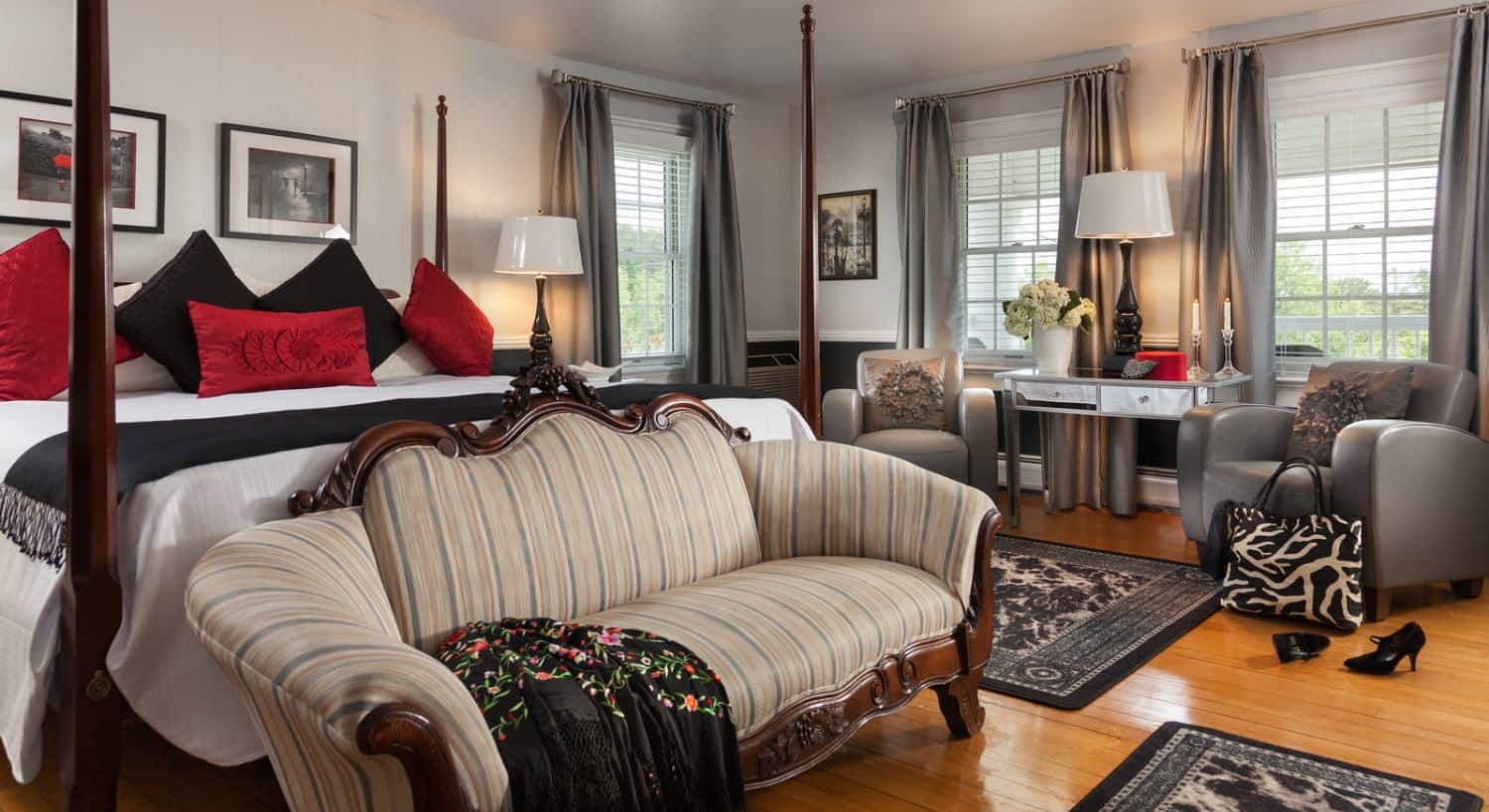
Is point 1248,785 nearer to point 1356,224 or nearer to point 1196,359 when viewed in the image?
point 1196,359

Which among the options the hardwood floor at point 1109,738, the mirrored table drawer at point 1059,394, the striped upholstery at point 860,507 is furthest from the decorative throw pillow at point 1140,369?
the striped upholstery at point 860,507

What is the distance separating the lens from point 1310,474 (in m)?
3.56

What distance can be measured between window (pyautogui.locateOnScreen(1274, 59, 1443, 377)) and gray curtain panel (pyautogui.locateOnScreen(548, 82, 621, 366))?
330cm

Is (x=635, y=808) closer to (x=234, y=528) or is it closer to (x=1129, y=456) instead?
(x=234, y=528)

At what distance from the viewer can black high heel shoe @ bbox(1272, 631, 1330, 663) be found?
2994 millimetres

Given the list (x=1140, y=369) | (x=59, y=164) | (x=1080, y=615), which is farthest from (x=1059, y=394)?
(x=59, y=164)

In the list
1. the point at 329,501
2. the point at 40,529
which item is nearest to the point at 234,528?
the point at 329,501

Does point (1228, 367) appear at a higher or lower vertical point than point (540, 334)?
lower

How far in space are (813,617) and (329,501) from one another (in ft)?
3.18

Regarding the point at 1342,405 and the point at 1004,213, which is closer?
the point at 1342,405

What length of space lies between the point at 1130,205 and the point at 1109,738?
9.69 ft

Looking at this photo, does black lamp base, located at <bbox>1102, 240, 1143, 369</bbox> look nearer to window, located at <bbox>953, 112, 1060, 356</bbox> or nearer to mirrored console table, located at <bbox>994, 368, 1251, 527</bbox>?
mirrored console table, located at <bbox>994, 368, 1251, 527</bbox>

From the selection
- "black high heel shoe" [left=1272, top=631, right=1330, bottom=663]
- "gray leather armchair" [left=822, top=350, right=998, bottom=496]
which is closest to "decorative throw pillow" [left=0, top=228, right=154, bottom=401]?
"gray leather armchair" [left=822, top=350, right=998, bottom=496]

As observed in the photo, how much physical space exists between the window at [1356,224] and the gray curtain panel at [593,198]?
3298 mm
